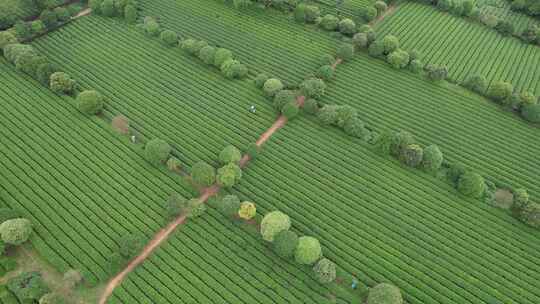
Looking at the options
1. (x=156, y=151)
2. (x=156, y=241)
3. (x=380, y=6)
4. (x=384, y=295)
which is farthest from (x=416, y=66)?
(x=156, y=241)

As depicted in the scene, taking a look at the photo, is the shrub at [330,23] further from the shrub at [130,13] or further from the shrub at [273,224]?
the shrub at [273,224]

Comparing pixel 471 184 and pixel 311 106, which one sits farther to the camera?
pixel 311 106

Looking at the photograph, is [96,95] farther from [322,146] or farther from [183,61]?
[322,146]

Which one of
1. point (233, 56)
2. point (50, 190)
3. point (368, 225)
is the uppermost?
point (233, 56)

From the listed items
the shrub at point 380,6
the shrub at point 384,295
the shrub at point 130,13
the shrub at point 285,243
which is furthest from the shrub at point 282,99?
the shrub at point 130,13

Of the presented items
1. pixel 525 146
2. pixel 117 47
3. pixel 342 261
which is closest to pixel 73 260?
pixel 342 261

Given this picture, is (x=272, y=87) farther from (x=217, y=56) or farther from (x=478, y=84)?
(x=478, y=84)
